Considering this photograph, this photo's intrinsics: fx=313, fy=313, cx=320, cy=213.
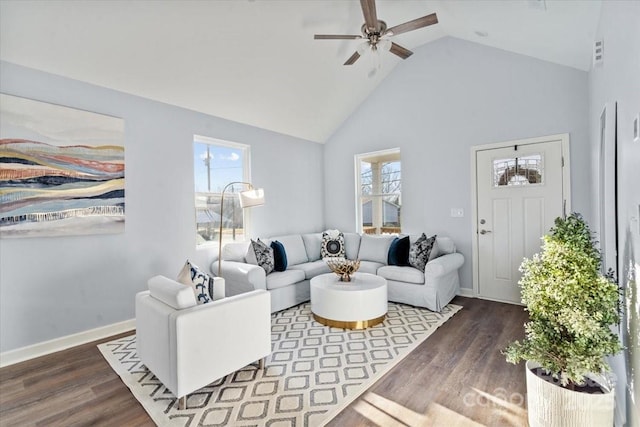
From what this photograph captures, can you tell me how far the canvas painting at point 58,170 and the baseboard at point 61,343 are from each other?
0.99 metres

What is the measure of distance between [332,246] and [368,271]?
2.76ft

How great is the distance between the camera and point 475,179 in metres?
4.27

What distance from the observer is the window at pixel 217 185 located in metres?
4.14

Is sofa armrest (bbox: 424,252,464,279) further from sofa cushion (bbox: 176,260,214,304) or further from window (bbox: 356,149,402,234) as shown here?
sofa cushion (bbox: 176,260,214,304)

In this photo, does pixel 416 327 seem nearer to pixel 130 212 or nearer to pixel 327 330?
pixel 327 330

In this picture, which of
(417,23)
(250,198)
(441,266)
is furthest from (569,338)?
(250,198)

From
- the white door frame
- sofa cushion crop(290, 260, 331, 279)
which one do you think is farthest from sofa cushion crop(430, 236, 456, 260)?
sofa cushion crop(290, 260, 331, 279)

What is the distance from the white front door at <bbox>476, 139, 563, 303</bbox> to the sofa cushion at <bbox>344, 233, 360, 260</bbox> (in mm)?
1720

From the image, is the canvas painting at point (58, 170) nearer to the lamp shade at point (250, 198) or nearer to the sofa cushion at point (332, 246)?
the lamp shade at point (250, 198)

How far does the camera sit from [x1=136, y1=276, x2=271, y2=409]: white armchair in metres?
1.99

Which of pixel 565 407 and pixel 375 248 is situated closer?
pixel 565 407

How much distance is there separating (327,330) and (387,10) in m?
3.58

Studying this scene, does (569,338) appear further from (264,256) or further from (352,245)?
(352,245)

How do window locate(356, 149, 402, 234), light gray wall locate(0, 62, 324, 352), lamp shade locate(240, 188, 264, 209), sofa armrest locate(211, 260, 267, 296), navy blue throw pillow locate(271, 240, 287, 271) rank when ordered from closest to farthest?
light gray wall locate(0, 62, 324, 352), lamp shade locate(240, 188, 264, 209), sofa armrest locate(211, 260, 267, 296), navy blue throw pillow locate(271, 240, 287, 271), window locate(356, 149, 402, 234)
